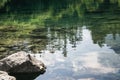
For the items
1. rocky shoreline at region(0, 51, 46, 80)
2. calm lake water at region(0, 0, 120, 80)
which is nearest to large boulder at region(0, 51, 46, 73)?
rocky shoreline at region(0, 51, 46, 80)

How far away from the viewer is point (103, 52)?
2842 centimetres

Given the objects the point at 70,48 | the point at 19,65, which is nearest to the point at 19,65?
the point at 19,65

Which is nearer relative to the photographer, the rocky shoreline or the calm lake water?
the calm lake water

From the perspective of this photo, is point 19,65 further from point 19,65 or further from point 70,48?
point 70,48

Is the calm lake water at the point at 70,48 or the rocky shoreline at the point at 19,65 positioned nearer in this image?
the calm lake water at the point at 70,48

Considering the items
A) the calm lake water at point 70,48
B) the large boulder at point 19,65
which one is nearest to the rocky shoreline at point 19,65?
the large boulder at point 19,65

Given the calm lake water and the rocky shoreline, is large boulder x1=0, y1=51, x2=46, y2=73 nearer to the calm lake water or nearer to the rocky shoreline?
the rocky shoreline

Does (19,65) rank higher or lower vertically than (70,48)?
higher

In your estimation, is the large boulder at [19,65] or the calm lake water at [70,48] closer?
the calm lake water at [70,48]

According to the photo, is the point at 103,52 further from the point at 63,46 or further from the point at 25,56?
the point at 25,56

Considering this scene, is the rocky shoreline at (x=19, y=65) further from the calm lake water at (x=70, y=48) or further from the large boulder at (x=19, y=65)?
the calm lake water at (x=70, y=48)

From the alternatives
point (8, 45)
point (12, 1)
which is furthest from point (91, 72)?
point (12, 1)

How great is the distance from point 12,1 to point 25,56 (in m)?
78.8

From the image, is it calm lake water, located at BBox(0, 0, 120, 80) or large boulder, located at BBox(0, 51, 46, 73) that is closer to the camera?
calm lake water, located at BBox(0, 0, 120, 80)
